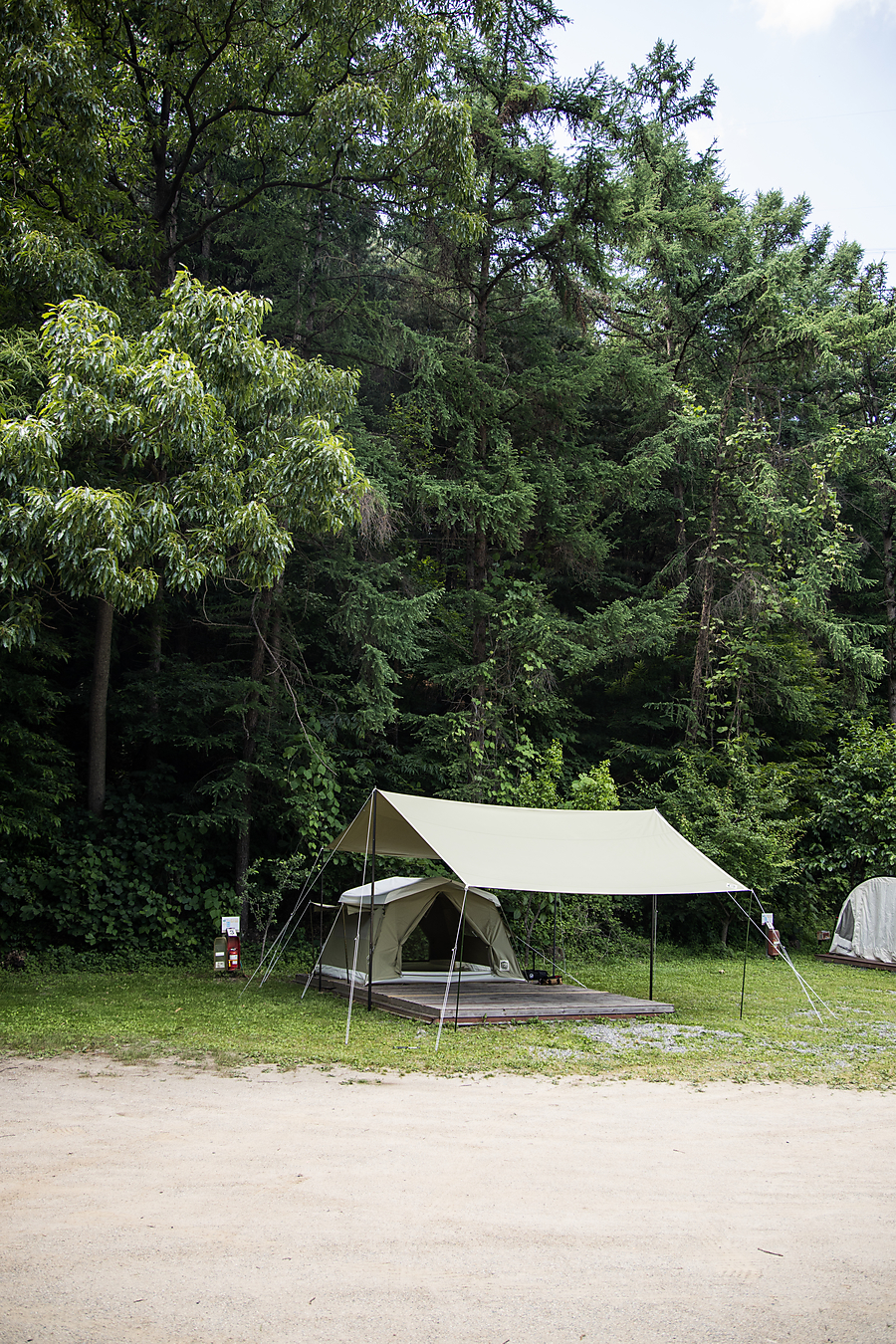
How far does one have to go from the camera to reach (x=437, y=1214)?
12.9 feet

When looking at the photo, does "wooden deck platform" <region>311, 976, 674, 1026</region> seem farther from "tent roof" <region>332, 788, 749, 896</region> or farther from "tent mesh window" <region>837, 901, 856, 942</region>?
"tent mesh window" <region>837, 901, 856, 942</region>

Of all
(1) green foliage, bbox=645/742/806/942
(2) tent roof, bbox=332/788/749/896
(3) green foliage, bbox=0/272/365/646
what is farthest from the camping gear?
(3) green foliage, bbox=0/272/365/646

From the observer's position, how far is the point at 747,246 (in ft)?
56.6

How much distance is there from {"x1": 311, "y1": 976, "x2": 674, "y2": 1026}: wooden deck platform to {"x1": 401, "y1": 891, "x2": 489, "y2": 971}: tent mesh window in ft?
1.52

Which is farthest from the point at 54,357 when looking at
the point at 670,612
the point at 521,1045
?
the point at 670,612

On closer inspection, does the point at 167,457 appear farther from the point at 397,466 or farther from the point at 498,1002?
the point at 498,1002

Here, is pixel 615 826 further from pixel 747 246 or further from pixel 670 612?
pixel 747 246

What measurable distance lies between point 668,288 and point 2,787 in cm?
1431

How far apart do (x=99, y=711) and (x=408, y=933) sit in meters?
4.62

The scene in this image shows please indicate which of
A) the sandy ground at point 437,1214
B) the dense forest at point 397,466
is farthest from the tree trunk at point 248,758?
the sandy ground at point 437,1214

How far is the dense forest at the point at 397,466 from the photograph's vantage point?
8359 mm

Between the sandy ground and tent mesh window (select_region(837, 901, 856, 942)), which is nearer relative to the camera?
the sandy ground

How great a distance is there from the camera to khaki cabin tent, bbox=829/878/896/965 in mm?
14406

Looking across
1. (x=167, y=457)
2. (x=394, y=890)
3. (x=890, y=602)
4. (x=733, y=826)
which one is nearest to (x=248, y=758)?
(x=394, y=890)
